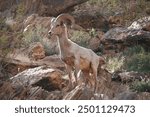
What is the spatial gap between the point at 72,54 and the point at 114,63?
5.71 m

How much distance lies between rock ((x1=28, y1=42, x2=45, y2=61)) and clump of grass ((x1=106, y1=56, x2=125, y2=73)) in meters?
2.15

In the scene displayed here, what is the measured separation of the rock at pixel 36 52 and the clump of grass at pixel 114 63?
2154 millimetres

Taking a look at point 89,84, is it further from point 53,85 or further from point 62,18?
point 62,18

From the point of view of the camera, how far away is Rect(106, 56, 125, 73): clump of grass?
17.8 metres

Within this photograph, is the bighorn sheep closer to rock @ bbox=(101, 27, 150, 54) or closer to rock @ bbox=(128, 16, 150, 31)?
rock @ bbox=(101, 27, 150, 54)

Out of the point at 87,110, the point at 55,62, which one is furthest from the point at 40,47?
the point at 87,110

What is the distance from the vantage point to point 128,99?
10820mm

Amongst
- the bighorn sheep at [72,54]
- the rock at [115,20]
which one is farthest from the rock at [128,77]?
the rock at [115,20]

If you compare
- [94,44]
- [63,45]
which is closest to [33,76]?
[63,45]

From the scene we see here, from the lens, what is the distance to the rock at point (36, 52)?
17.3 metres

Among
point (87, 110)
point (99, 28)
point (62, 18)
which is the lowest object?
point (99, 28)

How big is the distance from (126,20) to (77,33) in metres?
3.42

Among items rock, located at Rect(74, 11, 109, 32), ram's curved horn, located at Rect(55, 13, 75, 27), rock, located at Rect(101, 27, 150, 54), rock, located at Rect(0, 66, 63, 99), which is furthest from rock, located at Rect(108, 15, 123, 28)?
rock, located at Rect(0, 66, 63, 99)

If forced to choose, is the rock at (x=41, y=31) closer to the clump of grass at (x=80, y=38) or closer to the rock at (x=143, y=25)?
the clump of grass at (x=80, y=38)
